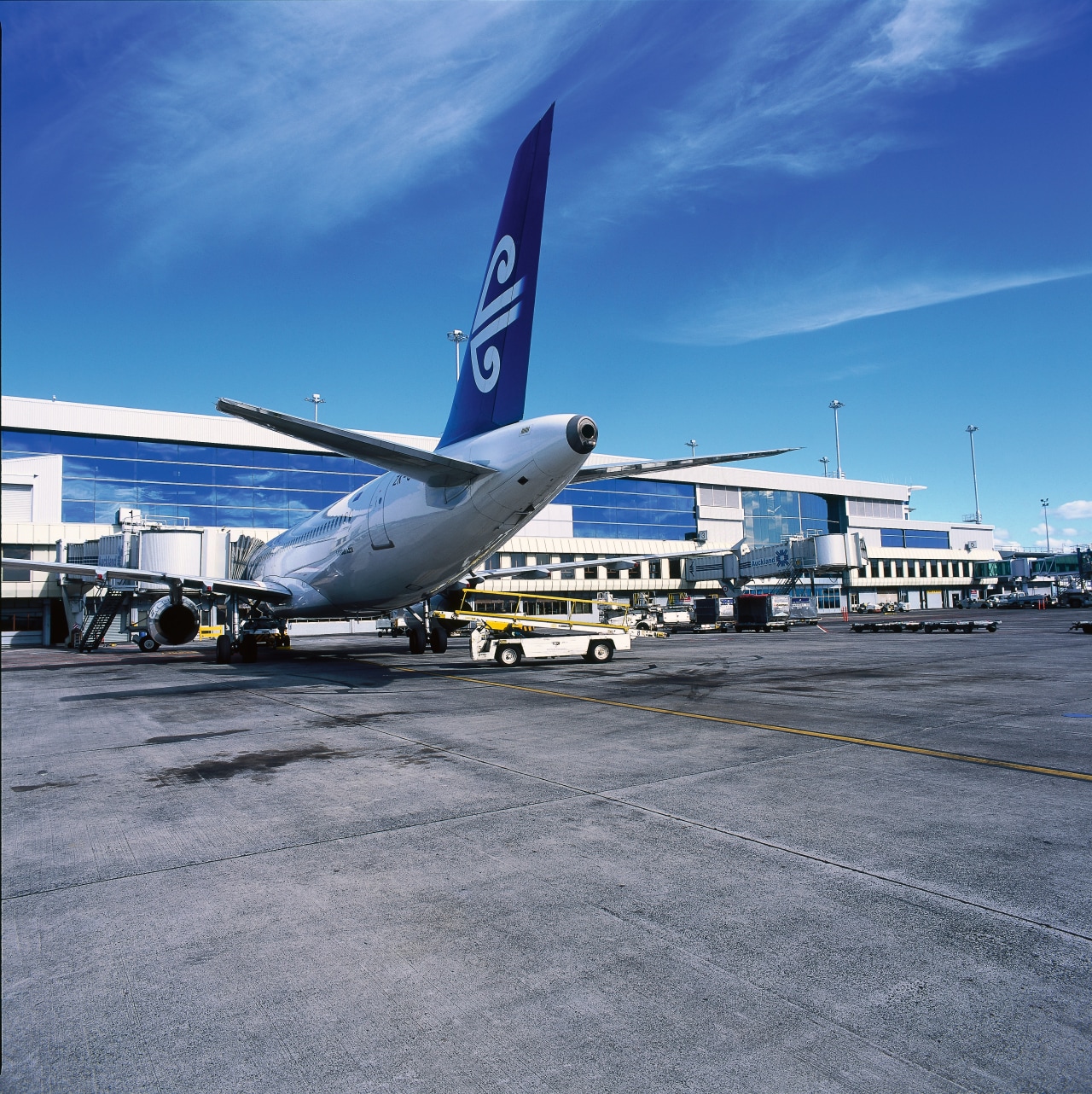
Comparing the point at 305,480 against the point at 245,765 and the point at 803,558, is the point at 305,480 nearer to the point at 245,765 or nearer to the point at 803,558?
the point at 803,558

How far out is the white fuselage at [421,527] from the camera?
13.6 m

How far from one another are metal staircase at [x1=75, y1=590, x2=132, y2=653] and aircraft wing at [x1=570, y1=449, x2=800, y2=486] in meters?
27.7

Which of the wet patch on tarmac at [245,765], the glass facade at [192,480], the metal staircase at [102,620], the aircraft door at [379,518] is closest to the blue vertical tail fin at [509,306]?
the aircraft door at [379,518]

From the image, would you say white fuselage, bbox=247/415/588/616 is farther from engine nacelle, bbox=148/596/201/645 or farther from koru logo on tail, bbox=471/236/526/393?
engine nacelle, bbox=148/596/201/645

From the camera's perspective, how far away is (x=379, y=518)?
18484 mm

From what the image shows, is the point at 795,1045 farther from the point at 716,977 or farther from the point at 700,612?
the point at 700,612

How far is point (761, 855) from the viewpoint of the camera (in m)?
5.48

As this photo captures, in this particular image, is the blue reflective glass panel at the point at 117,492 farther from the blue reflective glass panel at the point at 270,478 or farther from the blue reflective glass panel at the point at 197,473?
the blue reflective glass panel at the point at 270,478

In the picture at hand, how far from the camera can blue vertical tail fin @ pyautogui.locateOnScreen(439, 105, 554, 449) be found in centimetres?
1453

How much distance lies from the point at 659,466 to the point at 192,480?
146ft

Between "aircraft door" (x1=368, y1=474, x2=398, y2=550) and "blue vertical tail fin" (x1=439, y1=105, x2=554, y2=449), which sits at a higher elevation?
"blue vertical tail fin" (x1=439, y1=105, x2=554, y2=449)

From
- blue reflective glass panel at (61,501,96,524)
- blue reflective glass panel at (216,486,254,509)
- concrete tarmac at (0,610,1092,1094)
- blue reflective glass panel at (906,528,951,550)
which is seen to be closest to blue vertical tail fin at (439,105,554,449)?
concrete tarmac at (0,610,1092,1094)

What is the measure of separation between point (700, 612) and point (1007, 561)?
70945mm

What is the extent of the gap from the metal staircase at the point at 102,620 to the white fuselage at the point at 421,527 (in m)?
13.7
